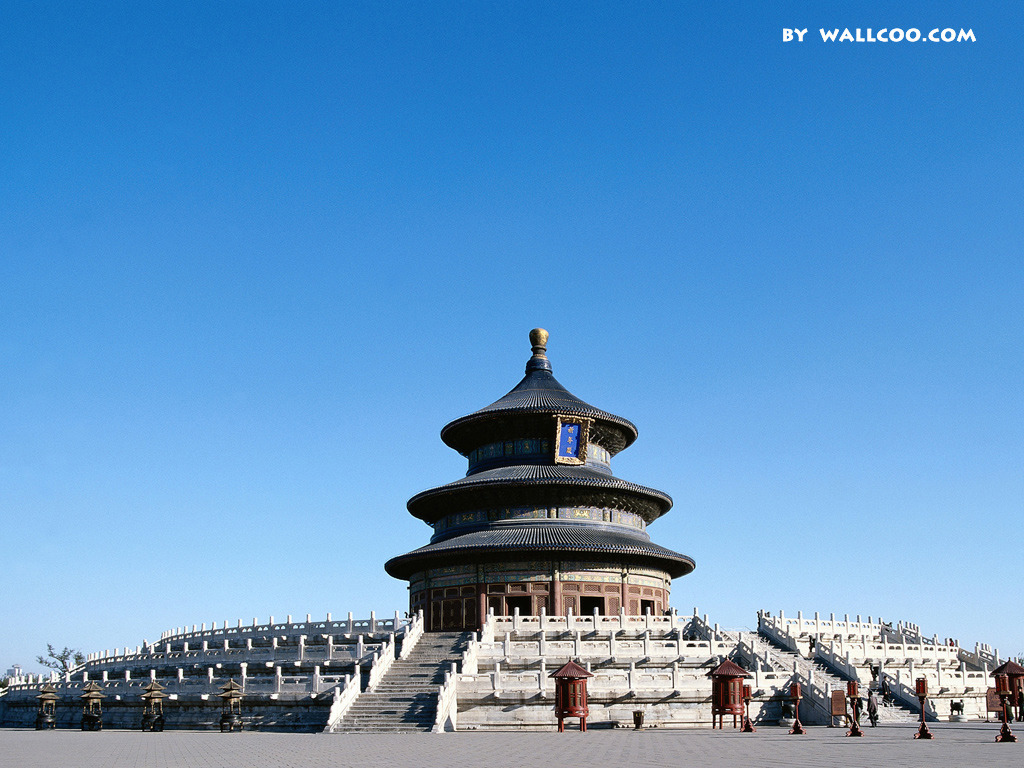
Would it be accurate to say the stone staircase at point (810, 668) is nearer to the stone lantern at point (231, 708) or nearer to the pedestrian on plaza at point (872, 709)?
the pedestrian on plaza at point (872, 709)

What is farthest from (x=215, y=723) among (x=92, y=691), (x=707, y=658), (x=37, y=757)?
(x=707, y=658)

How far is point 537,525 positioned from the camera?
5388cm

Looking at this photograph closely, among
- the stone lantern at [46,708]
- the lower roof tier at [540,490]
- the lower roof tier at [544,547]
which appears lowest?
the stone lantern at [46,708]

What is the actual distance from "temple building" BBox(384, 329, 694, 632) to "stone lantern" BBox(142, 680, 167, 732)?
58.8 ft

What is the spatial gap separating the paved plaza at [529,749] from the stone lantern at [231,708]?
6.36ft

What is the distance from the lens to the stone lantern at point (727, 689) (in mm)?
31875

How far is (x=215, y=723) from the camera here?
3494 cm

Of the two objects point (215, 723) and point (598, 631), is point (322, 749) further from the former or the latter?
point (598, 631)

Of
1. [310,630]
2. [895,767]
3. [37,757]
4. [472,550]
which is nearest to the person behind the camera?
[895,767]

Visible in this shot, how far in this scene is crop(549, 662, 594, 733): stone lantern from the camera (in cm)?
3139

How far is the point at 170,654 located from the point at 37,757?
1979cm

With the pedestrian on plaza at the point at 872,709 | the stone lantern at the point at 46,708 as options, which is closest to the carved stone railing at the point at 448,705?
the pedestrian on plaza at the point at 872,709

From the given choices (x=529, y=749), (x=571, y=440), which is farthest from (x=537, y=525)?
(x=529, y=749)

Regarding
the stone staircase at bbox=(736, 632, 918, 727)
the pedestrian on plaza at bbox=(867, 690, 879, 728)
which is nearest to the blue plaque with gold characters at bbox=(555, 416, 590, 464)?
the stone staircase at bbox=(736, 632, 918, 727)
